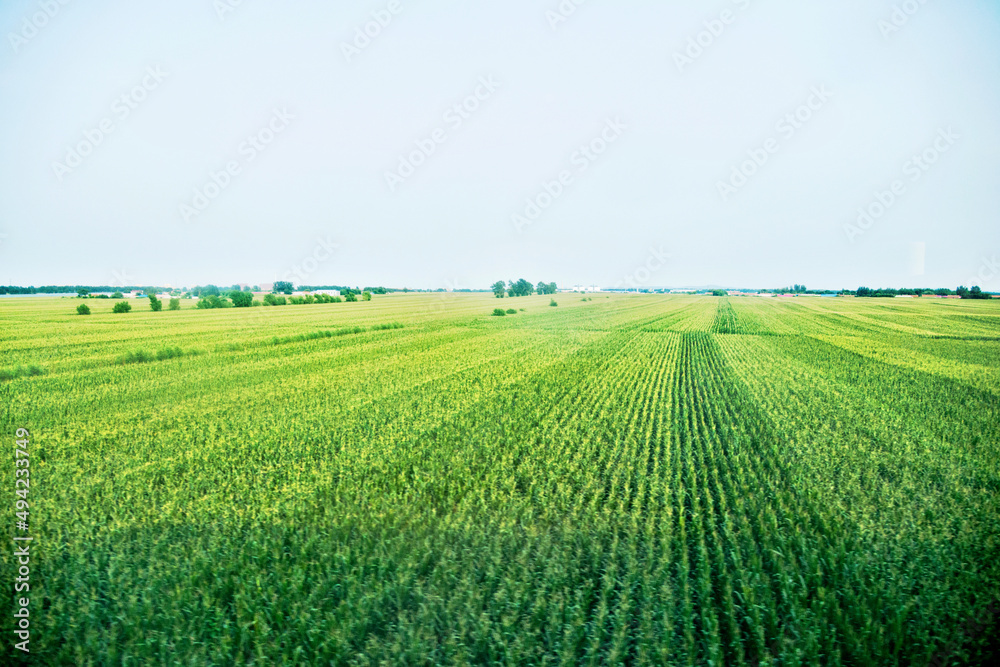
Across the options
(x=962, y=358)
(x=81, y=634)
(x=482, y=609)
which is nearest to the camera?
(x=81, y=634)

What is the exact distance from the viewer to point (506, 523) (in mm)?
4801

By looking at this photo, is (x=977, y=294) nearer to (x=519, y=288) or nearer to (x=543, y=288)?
(x=519, y=288)

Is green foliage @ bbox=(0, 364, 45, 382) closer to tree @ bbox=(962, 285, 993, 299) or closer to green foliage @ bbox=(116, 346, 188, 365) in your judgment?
green foliage @ bbox=(116, 346, 188, 365)

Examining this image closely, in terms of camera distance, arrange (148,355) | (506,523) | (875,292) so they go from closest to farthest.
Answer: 1. (506,523)
2. (148,355)
3. (875,292)

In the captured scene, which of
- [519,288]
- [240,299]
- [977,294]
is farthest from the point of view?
[519,288]

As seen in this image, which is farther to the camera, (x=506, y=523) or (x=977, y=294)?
(x=977, y=294)

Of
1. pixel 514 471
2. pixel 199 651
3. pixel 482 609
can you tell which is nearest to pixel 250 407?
pixel 514 471

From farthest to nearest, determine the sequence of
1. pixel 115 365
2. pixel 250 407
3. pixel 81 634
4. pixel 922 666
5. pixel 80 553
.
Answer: pixel 115 365
pixel 250 407
pixel 80 553
pixel 81 634
pixel 922 666

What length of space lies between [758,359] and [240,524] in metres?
19.1

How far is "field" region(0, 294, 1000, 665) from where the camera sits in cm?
321

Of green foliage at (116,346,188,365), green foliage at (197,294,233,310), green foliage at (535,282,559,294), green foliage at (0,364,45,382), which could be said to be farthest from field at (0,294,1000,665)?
green foliage at (535,282,559,294)

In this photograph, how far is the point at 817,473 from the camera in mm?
6453

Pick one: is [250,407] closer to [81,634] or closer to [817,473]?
[81,634]

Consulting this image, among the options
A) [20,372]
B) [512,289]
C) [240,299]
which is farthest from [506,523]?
[512,289]
